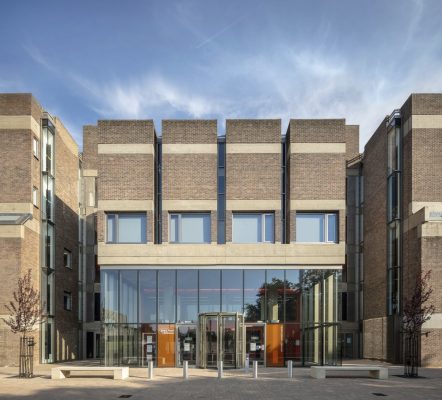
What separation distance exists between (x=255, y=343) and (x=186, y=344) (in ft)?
12.3

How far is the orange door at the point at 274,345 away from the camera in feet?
94.7

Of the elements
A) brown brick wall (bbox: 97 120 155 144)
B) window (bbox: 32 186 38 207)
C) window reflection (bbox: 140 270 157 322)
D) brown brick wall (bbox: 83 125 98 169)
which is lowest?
window reflection (bbox: 140 270 157 322)

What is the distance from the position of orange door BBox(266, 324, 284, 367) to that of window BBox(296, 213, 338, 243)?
5.03 metres

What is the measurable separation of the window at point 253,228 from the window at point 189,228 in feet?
5.38

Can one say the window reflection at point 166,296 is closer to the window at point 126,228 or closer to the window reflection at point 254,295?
the window at point 126,228

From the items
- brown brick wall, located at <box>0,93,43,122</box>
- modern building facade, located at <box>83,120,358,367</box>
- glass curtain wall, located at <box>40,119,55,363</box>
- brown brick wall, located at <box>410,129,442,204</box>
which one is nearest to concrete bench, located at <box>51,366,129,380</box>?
modern building facade, located at <box>83,120,358,367</box>

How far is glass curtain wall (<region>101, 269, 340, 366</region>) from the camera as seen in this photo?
29125 millimetres

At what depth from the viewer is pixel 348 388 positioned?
19359mm

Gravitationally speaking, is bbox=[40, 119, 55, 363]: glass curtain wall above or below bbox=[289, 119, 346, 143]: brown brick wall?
below

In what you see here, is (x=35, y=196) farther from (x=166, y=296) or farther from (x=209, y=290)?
(x=209, y=290)

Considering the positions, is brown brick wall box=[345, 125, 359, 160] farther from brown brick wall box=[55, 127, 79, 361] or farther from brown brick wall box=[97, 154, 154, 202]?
brown brick wall box=[55, 127, 79, 361]

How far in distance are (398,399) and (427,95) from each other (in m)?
22.1

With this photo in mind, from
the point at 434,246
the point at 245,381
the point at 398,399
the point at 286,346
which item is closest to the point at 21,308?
the point at 245,381

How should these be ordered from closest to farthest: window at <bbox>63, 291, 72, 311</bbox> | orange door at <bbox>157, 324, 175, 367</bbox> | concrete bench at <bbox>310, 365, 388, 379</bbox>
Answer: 1. concrete bench at <bbox>310, 365, 388, 379</bbox>
2. orange door at <bbox>157, 324, 175, 367</bbox>
3. window at <bbox>63, 291, 72, 311</bbox>
